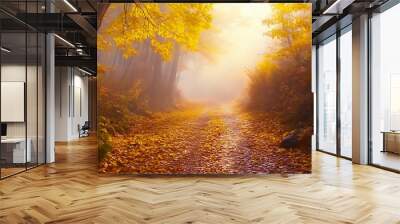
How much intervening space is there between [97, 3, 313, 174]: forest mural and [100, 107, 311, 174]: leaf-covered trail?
18 millimetres

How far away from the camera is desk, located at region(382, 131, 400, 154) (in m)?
7.43

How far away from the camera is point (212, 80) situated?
7.00m

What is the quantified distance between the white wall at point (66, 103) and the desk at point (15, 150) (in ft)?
28.2

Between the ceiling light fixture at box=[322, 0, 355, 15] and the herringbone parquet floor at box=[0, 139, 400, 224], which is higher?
the ceiling light fixture at box=[322, 0, 355, 15]

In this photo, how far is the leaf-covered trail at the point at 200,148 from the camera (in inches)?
271

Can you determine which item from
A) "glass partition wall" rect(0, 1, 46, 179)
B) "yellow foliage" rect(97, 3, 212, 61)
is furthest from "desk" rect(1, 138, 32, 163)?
"yellow foliage" rect(97, 3, 212, 61)

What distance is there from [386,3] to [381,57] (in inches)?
43.5

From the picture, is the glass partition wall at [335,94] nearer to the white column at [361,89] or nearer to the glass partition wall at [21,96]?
the white column at [361,89]

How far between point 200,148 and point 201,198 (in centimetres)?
187

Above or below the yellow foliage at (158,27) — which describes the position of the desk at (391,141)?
below

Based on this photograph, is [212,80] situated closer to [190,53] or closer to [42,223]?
[190,53]

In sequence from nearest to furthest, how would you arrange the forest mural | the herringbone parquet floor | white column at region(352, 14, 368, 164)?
the herringbone parquet floor
the forest mural
white column at region(352, 14, 368, 164)

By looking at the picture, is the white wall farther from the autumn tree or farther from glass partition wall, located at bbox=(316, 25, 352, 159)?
the autumn tree

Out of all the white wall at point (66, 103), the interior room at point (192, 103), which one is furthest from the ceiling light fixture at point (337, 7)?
the white wall at point (66, 103)
